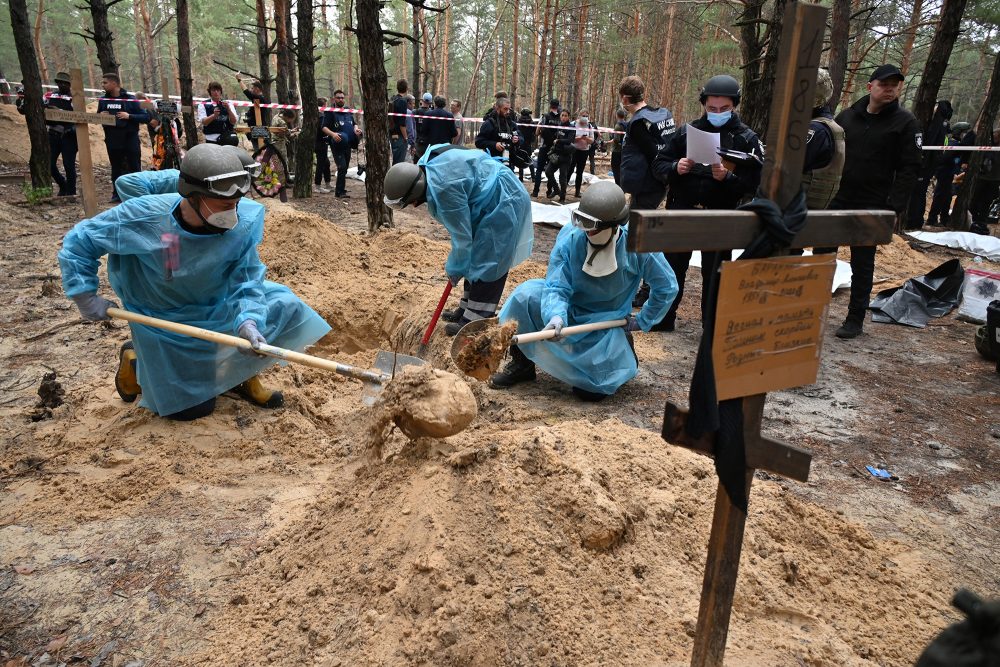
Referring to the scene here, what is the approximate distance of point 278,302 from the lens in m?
3.93

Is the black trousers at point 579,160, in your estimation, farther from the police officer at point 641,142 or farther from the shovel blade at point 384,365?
the shovel blade at point 384,365

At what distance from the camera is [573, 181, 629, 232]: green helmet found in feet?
12.3

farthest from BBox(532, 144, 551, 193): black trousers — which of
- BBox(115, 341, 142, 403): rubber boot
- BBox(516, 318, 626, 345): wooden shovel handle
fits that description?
BBox(115, 341, 142, 403): rubber boot

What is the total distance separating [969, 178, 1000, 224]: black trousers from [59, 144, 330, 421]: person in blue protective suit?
11.4 metres

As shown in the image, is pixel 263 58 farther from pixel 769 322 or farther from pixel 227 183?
pixel 769 322

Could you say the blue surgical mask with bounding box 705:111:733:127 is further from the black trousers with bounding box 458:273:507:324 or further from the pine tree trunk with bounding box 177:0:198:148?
the pine tree trunk with bounding box 177:0:198:148

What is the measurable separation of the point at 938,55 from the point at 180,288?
34.4ft

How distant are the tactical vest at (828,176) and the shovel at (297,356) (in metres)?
3.04

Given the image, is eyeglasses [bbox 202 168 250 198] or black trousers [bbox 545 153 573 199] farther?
black trousers [bbox 545 153 573 199]

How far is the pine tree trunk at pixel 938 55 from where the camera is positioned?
9008mm

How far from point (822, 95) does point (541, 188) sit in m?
10.8

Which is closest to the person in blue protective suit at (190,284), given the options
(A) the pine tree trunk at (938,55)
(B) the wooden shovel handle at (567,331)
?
(B) the wooden shovel handle at (567,331)

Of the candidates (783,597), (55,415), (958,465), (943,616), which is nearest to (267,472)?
(55,415)

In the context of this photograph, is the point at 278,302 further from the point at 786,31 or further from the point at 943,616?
the point at 943,616
